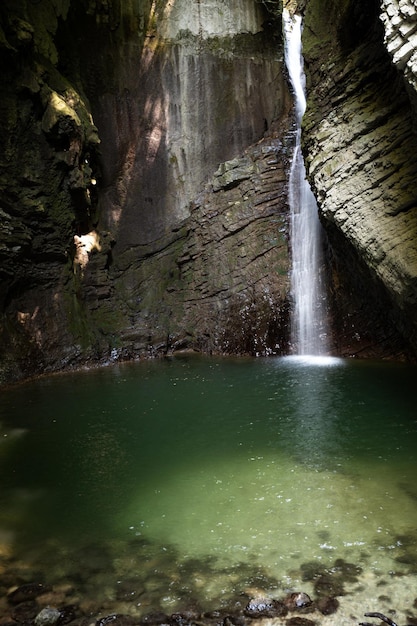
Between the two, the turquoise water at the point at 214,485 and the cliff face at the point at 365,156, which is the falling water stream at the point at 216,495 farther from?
the cliff face at the point at 365,156

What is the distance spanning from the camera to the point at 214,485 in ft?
14.8

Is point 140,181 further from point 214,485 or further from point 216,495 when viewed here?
point 216,495

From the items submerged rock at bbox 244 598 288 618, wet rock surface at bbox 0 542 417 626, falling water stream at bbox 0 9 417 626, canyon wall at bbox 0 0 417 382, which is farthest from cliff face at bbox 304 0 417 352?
submerged rock at bbox 244 598 288 618

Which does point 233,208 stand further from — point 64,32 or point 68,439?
point 68,439

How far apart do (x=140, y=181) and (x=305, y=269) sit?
19.9ft

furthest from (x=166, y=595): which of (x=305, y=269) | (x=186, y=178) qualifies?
(x=186, y=178)

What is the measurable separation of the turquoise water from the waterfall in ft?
10.9

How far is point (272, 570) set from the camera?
306 centimetres

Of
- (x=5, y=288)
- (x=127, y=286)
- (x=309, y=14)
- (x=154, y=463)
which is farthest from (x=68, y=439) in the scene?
(x=309, y=14)

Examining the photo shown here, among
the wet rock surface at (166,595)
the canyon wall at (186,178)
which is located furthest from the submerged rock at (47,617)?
the canyon wall at (186,178)

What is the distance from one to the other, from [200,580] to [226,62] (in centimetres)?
1537

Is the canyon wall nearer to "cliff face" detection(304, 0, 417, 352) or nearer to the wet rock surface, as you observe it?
"cliff face" detection(304, 0, 417, 352)

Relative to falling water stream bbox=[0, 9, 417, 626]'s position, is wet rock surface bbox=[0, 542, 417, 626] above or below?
below

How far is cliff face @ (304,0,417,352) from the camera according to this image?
719 cm
